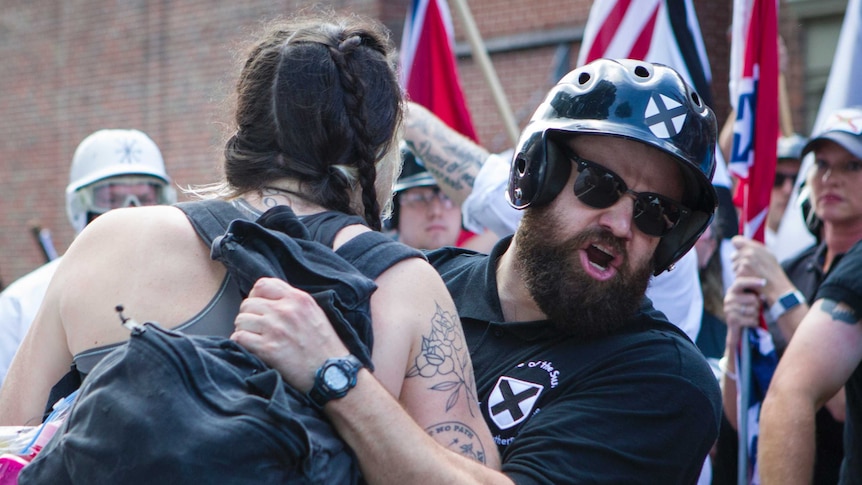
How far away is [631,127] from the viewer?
2.51 metres

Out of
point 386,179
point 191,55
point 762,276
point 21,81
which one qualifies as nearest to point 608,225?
point 386,179

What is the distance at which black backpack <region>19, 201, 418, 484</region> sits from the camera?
1540 millimetres

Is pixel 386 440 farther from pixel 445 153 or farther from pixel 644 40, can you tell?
pixel 644 40

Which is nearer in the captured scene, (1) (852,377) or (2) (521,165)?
(2) (521,165)

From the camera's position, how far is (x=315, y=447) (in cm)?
167

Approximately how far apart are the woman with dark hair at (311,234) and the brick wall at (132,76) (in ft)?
25.4

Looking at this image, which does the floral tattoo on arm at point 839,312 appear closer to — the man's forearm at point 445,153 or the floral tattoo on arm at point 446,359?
the man's forearm at point 445,153

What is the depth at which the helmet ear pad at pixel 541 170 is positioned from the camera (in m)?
2.62

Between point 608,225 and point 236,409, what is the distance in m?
1.25

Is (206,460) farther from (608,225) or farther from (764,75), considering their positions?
(764,75)

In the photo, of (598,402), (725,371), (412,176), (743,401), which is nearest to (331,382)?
(598,402)

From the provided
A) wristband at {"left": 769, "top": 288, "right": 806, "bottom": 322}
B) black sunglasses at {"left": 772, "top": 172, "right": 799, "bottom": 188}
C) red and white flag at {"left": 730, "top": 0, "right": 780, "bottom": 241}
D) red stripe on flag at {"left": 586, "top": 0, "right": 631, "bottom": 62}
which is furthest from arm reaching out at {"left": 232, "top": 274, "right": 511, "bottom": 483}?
black sunglasses at {"left": 772, "top": 172, "right": 799, "bottom": 188}

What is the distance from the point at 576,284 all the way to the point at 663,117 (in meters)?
0.46

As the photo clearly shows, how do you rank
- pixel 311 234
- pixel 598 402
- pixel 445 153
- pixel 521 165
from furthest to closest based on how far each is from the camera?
pixel 445 153 → pixel 521 165 → pixel 598 402 → pixel 311 234
